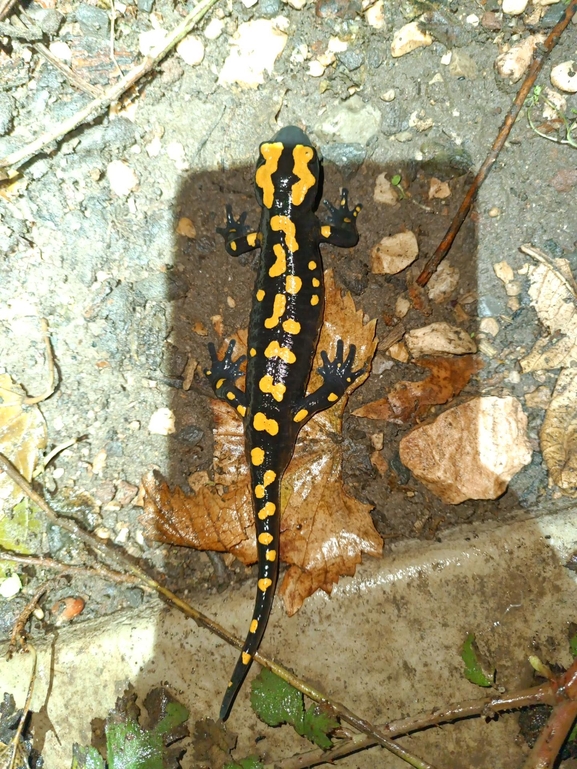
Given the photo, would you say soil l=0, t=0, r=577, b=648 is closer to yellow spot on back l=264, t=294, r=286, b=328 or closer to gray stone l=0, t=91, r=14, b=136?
gray stone l=0, t=91, r=14, b=136

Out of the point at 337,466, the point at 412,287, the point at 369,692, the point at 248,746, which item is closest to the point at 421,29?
the point at 412,287

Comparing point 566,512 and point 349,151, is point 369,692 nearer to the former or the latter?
point 566,512

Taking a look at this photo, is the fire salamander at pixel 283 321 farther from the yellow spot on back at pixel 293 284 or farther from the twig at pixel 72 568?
the twig at pixel 72 568

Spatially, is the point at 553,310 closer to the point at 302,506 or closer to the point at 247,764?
the point at 302,506

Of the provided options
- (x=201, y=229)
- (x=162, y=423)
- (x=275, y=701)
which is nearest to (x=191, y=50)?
(x=201, y=229)

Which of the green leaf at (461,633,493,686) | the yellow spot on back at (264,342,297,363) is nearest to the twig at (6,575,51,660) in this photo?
the yellow spot on back at (264,342,297,363)

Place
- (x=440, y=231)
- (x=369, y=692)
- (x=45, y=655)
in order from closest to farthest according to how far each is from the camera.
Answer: (x=369, y=692)
(x=45, y=655)
(x=440, y=231)
